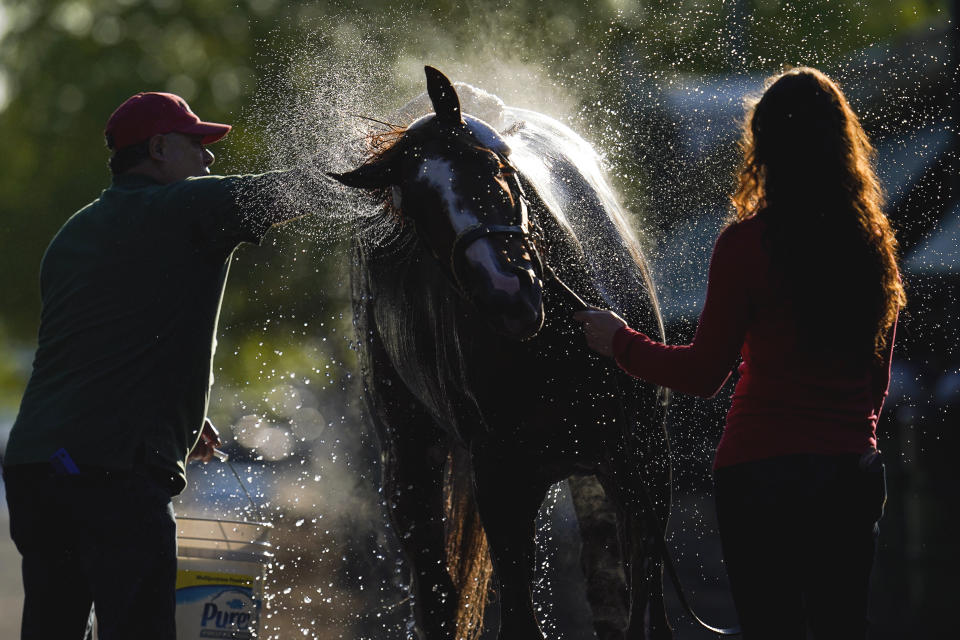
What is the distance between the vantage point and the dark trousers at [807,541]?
2.69 meters

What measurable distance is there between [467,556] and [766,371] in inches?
105

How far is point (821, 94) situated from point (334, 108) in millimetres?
2362

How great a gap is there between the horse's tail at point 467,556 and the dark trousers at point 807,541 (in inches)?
99.9

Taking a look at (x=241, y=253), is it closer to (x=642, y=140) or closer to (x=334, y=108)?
(x=642, y=140)

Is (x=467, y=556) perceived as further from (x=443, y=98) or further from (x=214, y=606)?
(x=443, y=98)

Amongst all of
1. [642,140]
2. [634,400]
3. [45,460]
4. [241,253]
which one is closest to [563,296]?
[634,400]

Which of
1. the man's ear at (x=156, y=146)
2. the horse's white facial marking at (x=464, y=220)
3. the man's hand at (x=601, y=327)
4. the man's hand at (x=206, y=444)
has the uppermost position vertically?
the man's ear at (x=156, y=146)

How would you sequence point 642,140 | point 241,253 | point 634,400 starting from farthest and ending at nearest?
1. point 241,253
2. point 642,140
3. point 634,400

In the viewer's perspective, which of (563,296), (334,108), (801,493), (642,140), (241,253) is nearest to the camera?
(801,493)

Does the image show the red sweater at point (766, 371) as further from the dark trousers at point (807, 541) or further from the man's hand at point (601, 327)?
the man's hand at point (601, 327)

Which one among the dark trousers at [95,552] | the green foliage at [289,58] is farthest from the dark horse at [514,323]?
the green foliage at [289,58]

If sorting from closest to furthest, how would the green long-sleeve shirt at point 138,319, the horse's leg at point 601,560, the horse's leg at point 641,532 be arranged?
the green long-sleeve shirt at point 138,319
the horse's leg at point 641,532
the horse's leg at point 601,560

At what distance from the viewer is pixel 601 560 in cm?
494

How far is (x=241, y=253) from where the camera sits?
13789mm
